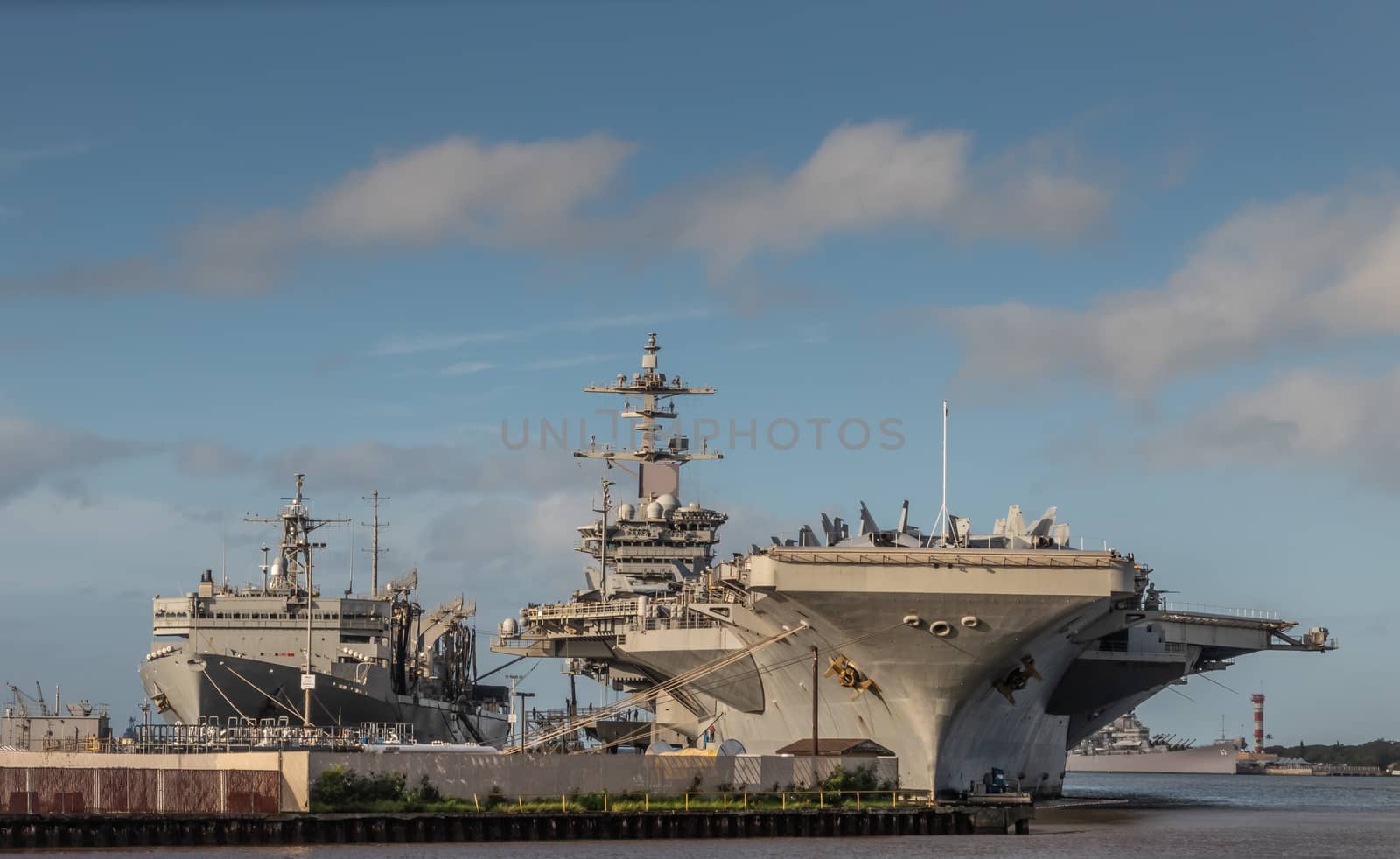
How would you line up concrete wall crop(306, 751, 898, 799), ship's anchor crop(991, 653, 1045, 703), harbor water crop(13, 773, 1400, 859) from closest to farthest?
harbor water crop(13, 773, 1400, 859), concrete wall crop(306, 751, 898, 799), ship's anchor crop(991, 653, 1045, 703)

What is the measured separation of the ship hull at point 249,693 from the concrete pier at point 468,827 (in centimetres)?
1967

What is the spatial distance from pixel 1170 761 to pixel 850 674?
127217mm

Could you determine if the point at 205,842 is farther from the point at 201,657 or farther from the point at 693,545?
the point at 693,545

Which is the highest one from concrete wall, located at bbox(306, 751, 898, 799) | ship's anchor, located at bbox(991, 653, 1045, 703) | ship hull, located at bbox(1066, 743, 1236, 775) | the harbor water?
ship's anchor, located at bbox(991, 653, 1045, 703)

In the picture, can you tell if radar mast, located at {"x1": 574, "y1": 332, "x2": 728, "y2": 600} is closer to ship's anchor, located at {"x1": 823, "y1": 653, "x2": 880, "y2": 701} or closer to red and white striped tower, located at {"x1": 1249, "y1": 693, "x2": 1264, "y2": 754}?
ship's anchor, located at {"x1": 823, "y1": 653, "x2": 880, "y2": 701}

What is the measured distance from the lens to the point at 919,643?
3747 centimetres

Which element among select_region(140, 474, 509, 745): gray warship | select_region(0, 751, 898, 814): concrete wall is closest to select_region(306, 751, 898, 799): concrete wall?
select_region(0, 751, 898, 814): concrete wall

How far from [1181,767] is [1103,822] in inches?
4806

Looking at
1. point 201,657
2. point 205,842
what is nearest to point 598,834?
point 205,842

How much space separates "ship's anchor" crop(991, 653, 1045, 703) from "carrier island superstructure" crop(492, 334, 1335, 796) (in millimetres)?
41

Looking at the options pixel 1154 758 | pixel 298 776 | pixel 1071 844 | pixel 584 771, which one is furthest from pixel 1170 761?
pixel 298 776

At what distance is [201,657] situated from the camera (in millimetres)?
52406

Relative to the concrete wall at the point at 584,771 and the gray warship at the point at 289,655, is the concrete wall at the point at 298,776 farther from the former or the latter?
the gray warship at the point at 289,655

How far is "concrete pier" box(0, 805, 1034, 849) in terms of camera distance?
30.8 metres
